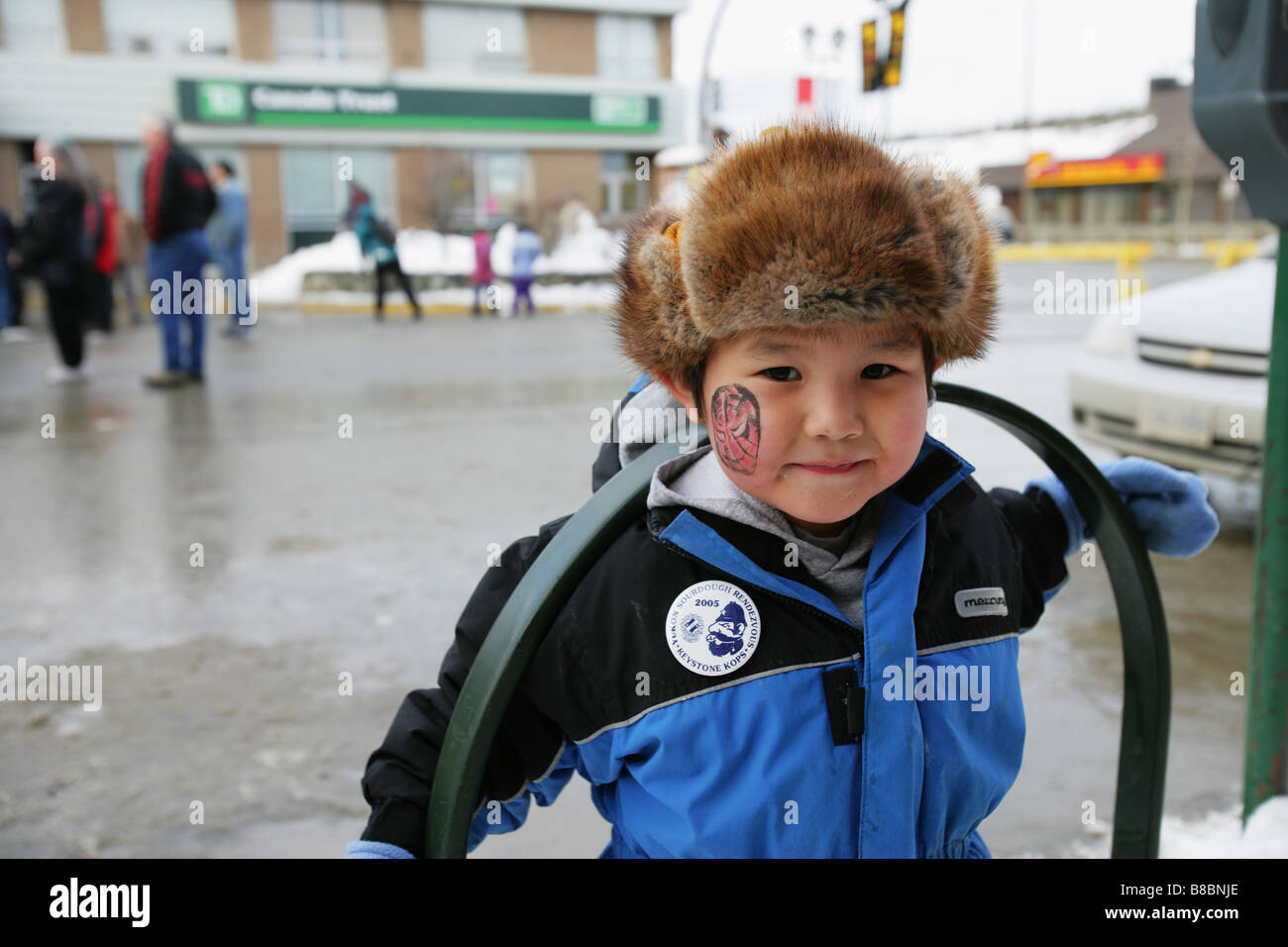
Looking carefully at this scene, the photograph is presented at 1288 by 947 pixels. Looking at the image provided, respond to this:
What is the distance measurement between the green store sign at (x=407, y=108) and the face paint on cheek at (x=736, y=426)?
93.5 ft

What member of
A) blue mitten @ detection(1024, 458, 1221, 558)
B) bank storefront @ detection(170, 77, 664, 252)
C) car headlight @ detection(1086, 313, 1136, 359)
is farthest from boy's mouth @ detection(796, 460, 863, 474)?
bank storefront @ detection(170, 77, 664, 252)

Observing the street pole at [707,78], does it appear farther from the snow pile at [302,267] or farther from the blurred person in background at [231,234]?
the snow pile at [302,267]

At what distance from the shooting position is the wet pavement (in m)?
2.70

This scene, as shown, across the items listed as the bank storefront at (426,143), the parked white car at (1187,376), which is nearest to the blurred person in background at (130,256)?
the bank storefront at (426,143)

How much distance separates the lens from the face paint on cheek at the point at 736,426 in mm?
1342

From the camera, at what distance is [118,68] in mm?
25906

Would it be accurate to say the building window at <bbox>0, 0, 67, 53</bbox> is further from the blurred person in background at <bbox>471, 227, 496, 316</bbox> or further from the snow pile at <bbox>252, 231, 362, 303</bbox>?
the blurred person in background at <bbox>471, 227, 496, 316</bbox>

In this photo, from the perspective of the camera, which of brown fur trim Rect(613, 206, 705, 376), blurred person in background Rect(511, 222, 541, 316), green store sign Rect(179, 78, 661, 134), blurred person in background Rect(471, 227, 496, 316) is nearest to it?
brown fur trim Rect(613, 206, 705, 376)

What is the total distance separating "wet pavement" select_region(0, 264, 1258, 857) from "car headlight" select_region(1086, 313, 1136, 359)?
2.39 ft

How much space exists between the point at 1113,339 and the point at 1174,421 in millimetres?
750

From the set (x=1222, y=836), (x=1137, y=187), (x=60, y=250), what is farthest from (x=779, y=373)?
(x=1137, y=187)
